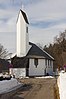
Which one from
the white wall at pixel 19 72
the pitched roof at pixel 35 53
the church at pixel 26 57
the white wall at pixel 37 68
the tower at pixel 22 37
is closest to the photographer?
the white wall at pixel 19 72

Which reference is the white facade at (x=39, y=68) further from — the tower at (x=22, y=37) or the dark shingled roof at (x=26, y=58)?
the tower at (x=22, y=37)


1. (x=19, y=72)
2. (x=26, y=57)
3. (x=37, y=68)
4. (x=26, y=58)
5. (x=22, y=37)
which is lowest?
(x=19, y=72)

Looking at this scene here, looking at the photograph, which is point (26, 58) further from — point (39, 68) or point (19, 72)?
point (39, 68)

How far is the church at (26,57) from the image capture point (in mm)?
65562

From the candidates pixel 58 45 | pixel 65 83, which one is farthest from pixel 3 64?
pixel 65 83

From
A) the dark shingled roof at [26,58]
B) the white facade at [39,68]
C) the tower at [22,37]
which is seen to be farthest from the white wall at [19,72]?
the tower at [22,37]

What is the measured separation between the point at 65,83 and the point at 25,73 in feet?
174

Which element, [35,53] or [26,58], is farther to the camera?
[35,53]

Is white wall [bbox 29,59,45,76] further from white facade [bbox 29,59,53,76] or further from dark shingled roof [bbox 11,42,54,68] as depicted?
dark shingled roof [bbox 11,42,54,68]

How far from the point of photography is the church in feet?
215

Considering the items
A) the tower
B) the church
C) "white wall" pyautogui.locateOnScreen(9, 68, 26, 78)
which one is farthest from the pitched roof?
Result: "white wall" pyautogui.locateOnScreen(9, 68, 26, 78)

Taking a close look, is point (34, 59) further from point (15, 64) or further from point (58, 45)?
point (58, 45)

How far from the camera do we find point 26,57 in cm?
6675

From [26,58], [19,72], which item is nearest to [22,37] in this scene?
[26,58]
